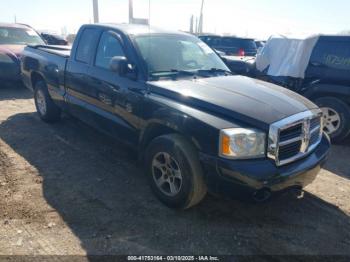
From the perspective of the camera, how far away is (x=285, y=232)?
10.8 ft

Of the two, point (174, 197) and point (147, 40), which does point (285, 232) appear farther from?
point (147, 40)

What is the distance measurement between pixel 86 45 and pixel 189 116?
2.42 meters

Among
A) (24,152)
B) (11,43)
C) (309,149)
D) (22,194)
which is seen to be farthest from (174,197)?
(11,43)

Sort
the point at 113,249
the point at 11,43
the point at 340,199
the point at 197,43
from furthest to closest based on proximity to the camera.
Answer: the point at 11,43
the point at 197,43
the point at 340,199
the point at 113,249

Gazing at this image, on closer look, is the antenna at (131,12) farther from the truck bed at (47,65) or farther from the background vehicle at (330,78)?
the background vehicle at (330,78)

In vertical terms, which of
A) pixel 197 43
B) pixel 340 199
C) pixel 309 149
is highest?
pixel 197 43

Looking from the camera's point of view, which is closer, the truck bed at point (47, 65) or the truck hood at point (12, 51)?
the truck bed at point (47, 65)

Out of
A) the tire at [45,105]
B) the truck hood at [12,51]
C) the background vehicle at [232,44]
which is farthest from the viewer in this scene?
the background vehicle at [232,44]

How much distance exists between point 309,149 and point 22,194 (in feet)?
10.4

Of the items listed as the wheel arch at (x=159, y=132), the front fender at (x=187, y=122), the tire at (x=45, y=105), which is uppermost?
the front fender at (x=187, y=122)

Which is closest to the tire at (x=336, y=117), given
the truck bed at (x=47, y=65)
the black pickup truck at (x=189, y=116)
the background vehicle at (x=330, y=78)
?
the background vehicle at (x=330, y=78)

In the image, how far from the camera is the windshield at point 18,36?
10047 mm

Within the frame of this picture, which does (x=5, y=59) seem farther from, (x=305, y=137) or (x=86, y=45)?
(x=305, y=137)

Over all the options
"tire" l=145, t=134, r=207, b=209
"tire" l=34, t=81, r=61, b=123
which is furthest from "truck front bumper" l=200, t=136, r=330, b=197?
"tire" l=34, t=81, r=61, b=123
